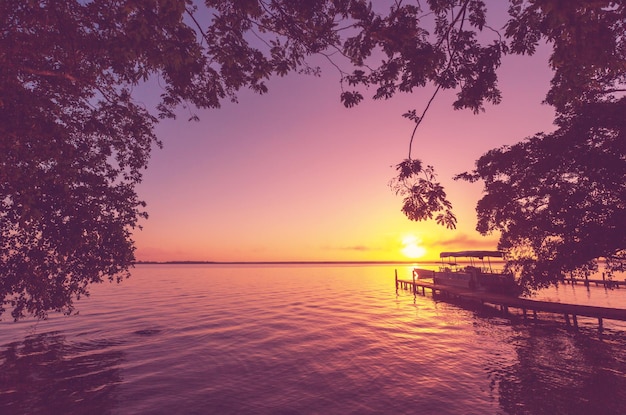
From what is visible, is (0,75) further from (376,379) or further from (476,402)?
(476,402)

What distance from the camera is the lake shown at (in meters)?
9.79

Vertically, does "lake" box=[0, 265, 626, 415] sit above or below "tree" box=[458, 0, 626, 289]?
below

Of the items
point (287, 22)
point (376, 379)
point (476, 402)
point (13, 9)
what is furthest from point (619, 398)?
point (13, 9)

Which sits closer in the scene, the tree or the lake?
the lake

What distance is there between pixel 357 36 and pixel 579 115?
1533cm

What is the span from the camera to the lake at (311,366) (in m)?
9.79

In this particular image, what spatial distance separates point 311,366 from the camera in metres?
13.3

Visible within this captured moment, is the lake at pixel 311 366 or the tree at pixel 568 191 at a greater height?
the tree at pixel 568 191

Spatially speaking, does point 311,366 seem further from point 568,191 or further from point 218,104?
point 568,191

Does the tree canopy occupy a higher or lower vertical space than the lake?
higher

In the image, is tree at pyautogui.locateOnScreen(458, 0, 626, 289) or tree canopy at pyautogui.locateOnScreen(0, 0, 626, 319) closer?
tree canopy at pyautogui.locateOnScreen(0, 0, 626, 319)

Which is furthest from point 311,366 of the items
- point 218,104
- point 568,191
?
point 568,191

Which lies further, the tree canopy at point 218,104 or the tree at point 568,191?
the tree at point 568,191

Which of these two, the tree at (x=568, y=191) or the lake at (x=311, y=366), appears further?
the tree at (x=568, y=191)
